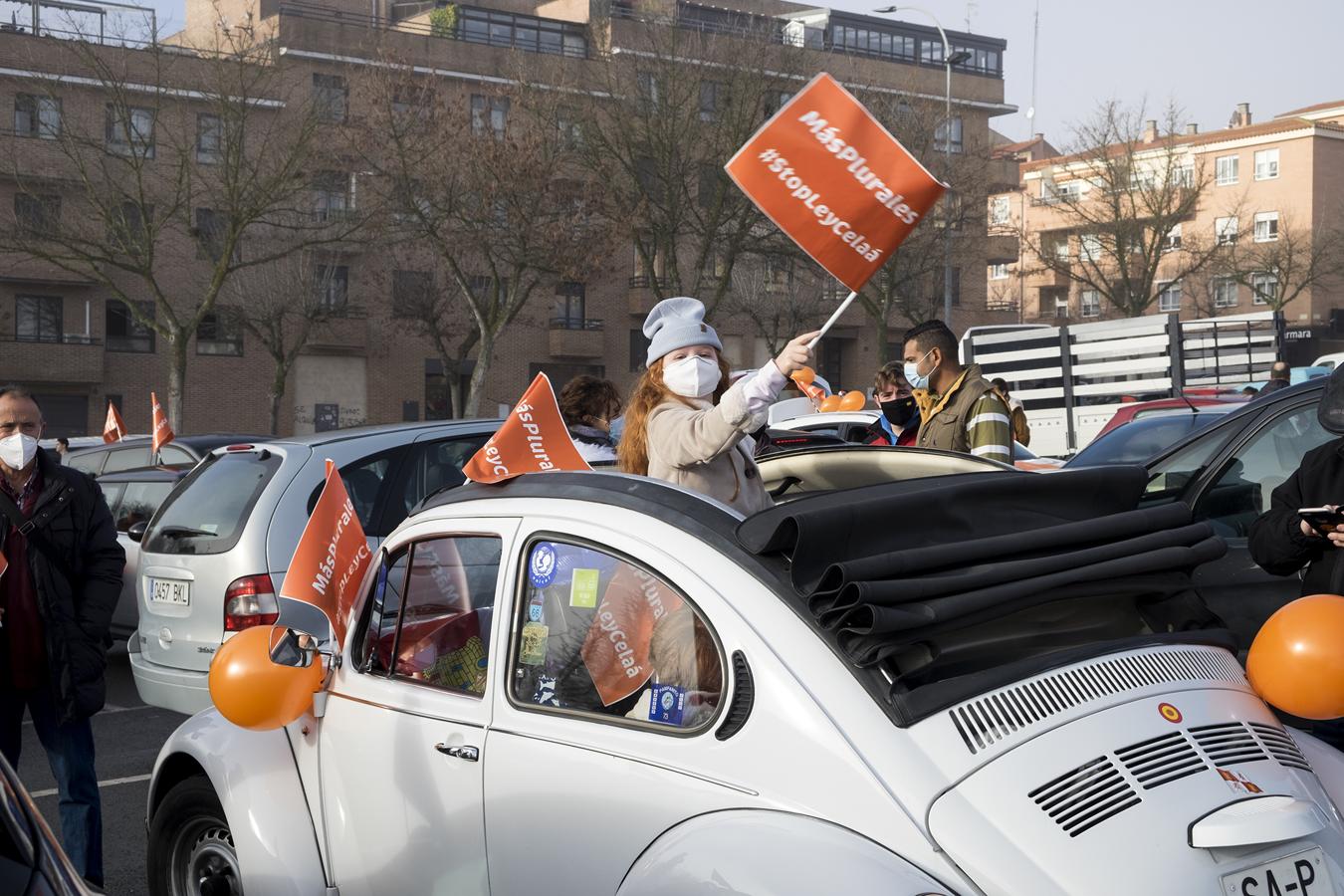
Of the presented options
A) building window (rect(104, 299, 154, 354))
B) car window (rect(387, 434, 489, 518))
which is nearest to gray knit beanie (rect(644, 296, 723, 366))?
car window (rect(387, 434, 489, 518))

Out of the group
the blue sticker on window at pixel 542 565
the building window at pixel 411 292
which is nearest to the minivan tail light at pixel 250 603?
the blue sticker on window at pixel 542 565

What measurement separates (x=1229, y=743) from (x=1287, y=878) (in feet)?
1.01

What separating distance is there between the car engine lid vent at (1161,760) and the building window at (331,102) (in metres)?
35.1

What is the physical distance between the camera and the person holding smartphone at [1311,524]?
164 inches

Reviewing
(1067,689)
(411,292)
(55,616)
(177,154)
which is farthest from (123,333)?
(1067,689)

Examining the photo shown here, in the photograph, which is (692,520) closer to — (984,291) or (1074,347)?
(1074,347)

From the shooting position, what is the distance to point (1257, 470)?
6.17 metres

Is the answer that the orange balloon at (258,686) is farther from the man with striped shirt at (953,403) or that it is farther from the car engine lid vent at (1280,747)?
the man with striped shirt at (953,403)

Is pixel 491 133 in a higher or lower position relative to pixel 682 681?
higher

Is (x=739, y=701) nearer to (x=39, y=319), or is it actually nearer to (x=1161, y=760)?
(x=1161, y=760)

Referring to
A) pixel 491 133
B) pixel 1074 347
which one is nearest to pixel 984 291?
pixel 491 133

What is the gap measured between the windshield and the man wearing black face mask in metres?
3.31

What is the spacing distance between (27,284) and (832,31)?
34.8m

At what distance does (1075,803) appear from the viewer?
8.75 feet
